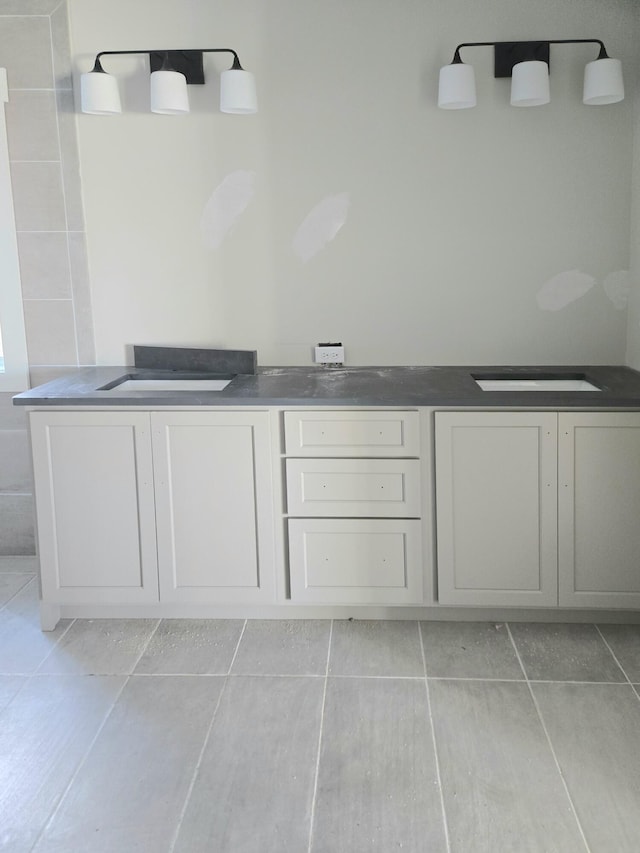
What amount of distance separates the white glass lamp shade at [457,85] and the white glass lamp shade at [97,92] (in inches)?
46.2

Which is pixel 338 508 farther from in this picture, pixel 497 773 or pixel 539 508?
pixel 497 773

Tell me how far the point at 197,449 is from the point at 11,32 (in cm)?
177

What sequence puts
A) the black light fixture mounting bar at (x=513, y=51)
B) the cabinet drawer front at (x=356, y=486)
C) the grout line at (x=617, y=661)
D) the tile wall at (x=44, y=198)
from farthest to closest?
1. the tile wall at (x=44, y=198)
2. the black light fixture mounting bar at (x=513, y=51)
3. the cabinet drawer front at (x=356, y=486)
4. the grout line at (x=617, y=661)

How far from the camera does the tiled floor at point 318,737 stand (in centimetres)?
202

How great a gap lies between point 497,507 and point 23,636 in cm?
165

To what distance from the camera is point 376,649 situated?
2.89 m

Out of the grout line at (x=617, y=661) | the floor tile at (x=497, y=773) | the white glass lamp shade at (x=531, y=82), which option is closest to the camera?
the floor tile at (x=497, y=773)

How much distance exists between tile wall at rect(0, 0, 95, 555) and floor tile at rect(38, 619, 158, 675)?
928 mm

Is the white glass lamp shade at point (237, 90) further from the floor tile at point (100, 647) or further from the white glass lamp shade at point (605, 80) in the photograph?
the floor tile at point (100, 647)

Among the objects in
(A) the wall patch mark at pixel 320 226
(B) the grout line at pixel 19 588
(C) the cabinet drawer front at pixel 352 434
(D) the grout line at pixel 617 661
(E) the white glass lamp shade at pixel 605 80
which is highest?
(E) the white glass lamp shade at pixel 605 80

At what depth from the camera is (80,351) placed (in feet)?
11.8

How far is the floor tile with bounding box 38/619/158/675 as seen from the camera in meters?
2.81

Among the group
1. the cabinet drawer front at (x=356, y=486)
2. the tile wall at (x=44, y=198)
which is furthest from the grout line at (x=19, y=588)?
the cabinet drawer front at (x=356, y=486)

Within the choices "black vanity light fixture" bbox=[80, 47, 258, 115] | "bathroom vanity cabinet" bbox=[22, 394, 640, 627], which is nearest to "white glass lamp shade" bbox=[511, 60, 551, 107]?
"black vanity light fixture" bbox=[80, 47, 258, 115]
